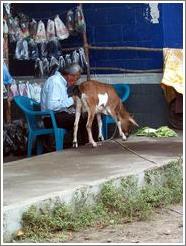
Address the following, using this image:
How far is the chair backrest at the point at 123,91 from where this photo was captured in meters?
10.1

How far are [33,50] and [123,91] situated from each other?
69.3 inches

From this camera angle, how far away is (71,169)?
6945 millimetres

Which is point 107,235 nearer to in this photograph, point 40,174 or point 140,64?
point 40,174

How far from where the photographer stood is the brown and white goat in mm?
8781

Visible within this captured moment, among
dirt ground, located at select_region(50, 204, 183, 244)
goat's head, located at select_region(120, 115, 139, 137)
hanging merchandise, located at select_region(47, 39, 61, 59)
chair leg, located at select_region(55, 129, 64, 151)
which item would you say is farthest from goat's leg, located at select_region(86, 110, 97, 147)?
dirt ground, located at select_region(50, 204, 183, 244)

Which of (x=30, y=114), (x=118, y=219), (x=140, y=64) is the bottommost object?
(x=118, y=219)

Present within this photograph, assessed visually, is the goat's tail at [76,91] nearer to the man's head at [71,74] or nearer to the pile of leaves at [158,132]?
the man's head at [71,74]

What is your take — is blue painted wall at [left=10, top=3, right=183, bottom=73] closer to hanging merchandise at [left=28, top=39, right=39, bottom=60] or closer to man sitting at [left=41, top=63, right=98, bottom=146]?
hanging merchandise at [left=28, top=39, right=39, bottom=60]

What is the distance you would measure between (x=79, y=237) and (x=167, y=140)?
4194 mm

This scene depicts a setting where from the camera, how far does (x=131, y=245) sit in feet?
16.1

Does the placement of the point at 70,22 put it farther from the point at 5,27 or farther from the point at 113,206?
the point at 113,206

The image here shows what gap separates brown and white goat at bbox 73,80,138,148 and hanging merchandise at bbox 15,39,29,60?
217cm

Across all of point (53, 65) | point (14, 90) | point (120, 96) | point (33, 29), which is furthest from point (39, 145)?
point (33, 29)

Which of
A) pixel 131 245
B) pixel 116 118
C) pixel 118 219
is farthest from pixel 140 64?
pixel 131 245
